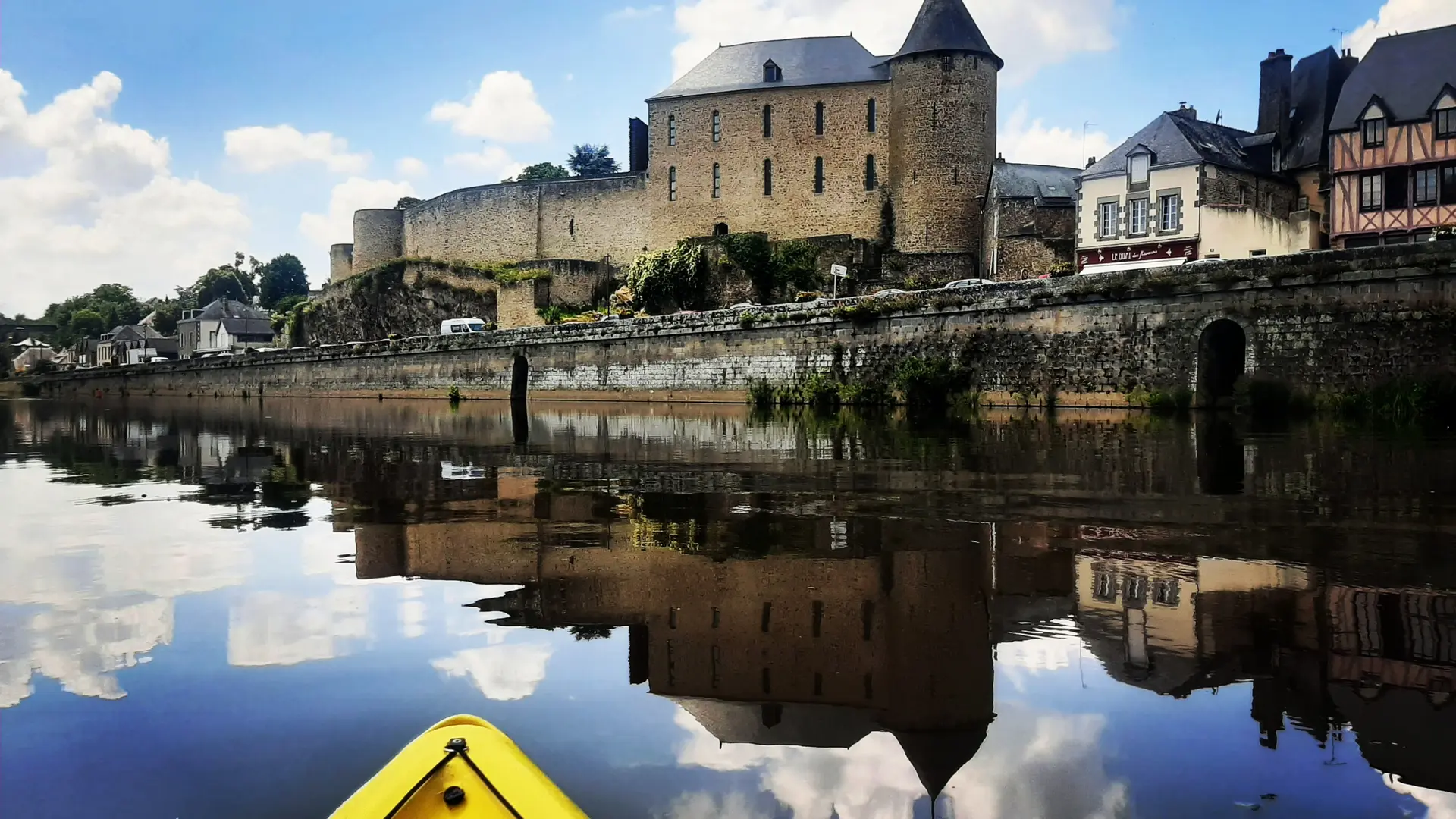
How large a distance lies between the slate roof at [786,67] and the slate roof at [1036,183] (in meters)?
6.46

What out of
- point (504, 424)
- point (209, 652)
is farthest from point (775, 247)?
point (209, 652)

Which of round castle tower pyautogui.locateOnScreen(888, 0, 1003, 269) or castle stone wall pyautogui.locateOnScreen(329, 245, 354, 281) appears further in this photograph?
castle stone wall pyautogui.locateOnScreen(329, 245, 354, 281)

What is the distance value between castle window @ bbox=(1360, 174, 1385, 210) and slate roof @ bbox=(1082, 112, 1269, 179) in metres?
3.15

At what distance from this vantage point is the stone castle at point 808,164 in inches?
1610

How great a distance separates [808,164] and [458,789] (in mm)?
42778

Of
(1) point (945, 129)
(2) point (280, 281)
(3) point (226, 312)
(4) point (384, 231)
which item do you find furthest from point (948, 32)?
(2) point (280, 281)

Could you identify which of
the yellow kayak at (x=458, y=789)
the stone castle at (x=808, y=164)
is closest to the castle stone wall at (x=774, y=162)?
the stone castle at (x=808, y=164)

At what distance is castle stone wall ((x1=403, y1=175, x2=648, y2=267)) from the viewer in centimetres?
4922

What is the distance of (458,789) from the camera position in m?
2.91

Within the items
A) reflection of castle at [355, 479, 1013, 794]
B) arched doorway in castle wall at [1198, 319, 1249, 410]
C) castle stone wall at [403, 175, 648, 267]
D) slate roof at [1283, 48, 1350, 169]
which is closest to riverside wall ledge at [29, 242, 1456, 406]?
arched doorway in castle wall at [1198, 319, 1249, 410]

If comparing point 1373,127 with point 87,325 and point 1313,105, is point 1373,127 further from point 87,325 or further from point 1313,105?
point 87,325

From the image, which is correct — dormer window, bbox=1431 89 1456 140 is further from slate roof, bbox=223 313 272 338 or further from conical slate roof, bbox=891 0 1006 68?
slate roof, bbox=223 313 272 338

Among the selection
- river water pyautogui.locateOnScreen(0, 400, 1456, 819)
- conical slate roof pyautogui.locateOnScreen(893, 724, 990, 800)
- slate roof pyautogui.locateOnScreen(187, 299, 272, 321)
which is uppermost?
slate roof pyautogui.locateOnScreen(187, 299, 272, 321)

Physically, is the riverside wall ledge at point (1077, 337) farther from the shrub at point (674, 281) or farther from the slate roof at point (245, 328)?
the slate roof at point (245, 328)
